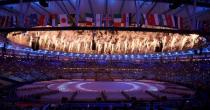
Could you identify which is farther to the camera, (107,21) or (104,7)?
(104,7)

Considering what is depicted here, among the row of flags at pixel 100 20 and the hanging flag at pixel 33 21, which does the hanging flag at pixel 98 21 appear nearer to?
the row of flags at pixel 100 20

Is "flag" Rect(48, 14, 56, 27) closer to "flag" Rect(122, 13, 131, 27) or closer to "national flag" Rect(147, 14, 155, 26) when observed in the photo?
"flag" Rect(122, 13, 131, 27)

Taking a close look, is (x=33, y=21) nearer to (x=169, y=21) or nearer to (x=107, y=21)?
(x=107, y=21)

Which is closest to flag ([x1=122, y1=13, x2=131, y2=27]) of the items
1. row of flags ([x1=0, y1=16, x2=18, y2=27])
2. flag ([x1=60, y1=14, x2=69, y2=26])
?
flag ([x1=60, y1=14, x2=69, y2=26])

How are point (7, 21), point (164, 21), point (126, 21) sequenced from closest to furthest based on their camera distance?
point (126, 21) → point (7, 21) → point (164, 21)

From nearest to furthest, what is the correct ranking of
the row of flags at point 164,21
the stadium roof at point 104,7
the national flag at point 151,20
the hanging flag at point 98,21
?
the hanging flag at point 98,21 → the row of flags at point 164,21 → the national flag at point 151,20 → the stadium roof at point 104,7

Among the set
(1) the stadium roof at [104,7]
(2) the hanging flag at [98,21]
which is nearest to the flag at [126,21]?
(2) the hanging flag at [98,21]

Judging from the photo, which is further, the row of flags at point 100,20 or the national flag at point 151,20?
the national flag at point 151,20

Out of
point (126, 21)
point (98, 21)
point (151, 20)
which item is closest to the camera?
point (98, 21)

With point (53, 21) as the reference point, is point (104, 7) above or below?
above

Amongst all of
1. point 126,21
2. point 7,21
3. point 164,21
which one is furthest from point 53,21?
point 164,21

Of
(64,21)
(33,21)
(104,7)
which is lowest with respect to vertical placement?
(64,21)

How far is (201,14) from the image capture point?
27.4 meters

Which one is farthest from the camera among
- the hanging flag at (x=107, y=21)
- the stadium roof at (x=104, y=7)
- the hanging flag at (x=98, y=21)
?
the stadium roof at (x=104, y=7)
